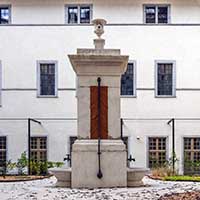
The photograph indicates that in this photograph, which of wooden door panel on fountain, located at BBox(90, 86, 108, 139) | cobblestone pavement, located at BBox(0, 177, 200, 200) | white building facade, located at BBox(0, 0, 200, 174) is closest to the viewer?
cobblestone pavement, located at BBox(0, 177, 200, 200)

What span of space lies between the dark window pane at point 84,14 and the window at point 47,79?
243 centimetres

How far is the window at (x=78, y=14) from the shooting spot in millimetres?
25031

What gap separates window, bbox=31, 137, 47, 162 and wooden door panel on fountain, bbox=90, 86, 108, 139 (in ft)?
44.6

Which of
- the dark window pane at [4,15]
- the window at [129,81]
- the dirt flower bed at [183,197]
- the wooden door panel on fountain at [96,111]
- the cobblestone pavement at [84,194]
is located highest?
the dark window pane at [4,15]

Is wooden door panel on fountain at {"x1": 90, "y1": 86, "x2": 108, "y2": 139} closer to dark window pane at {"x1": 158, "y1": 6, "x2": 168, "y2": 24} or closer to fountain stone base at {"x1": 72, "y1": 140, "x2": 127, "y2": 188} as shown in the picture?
fountain stone base at {"x1": 72, "y1": 140, "x2": 127, "y2": 188}

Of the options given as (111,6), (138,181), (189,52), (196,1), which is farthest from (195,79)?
(138,181)

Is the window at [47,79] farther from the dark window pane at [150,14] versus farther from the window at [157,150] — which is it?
the window at [157,150]

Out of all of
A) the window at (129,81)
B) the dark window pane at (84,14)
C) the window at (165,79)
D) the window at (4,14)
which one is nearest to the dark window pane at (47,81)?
the dark window pane at (84,14)

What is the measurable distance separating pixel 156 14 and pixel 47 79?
5784 mm

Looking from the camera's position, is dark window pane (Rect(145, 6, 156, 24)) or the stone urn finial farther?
dark window pane (Rect(145, 6, 156, 24))

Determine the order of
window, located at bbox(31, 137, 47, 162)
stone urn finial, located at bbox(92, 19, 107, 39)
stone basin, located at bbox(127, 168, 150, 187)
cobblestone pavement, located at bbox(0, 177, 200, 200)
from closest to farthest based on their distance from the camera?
cobblestone pavement, located at bbox(0, 177, 200, 200)
stone basin, located at bbox(127, 168, 150, 187)
stone urn finial, located at bbox(92, 19, 107, 39)
window, located at bbox(31, 137, 47, 162)

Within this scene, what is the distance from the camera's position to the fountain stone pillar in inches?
444

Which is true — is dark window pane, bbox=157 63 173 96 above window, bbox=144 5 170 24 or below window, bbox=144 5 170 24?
below

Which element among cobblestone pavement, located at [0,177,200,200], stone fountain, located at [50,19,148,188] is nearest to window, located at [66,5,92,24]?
stone fountain, located at [50,19,148,188]
